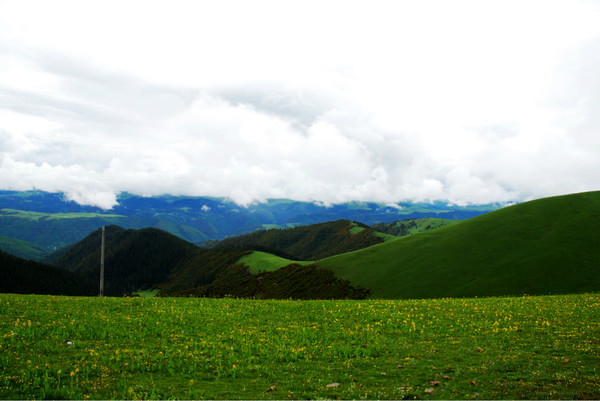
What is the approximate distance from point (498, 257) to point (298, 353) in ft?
229

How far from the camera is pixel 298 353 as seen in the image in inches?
600

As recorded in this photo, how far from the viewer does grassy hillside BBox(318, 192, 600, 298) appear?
60500 millimetres

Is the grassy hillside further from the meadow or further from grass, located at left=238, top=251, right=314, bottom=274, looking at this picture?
grass, located at left=238, top=251, right=314, bottom=274

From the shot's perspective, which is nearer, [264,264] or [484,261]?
[484,261]

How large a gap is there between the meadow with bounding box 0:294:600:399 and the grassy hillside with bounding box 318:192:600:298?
42.4 m

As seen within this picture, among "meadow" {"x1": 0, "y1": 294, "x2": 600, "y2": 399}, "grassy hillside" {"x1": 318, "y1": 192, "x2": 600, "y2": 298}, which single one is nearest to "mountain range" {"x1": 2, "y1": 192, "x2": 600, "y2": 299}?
"grassy hillside" {"x1": 318, "y1": 192, "x2": 600, "y2": 298}

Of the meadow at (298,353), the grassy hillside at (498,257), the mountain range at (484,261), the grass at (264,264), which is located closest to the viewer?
the meadow at (298,353)

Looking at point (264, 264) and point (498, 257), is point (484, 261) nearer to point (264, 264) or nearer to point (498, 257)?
point (498, 257)

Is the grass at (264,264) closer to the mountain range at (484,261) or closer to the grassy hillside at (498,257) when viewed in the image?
the mountain range at (484,261)

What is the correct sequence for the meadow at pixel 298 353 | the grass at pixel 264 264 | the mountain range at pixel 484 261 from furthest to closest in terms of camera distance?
the grass at pixel 264 264
the mountain range at pixel 484 261
the meadow at pixel 298 353

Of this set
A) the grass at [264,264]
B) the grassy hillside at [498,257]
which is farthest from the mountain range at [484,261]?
the grass at [264,264]

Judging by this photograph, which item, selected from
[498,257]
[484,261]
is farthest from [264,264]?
[498,257]

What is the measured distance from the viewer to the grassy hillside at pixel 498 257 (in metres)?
60.5

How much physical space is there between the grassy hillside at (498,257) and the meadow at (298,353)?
139 feet
